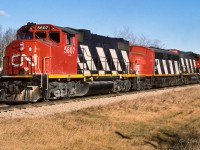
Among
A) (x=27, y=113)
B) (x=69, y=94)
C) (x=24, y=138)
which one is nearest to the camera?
(x=24, y=138)

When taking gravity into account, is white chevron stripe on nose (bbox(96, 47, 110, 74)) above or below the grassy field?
above

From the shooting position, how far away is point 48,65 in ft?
55.2

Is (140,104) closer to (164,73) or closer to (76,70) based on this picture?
(76,70)

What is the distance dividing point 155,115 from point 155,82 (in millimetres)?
16098

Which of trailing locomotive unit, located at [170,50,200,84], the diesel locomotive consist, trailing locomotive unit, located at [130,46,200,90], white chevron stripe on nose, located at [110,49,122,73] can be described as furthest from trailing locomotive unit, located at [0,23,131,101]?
trailing locomotive unit, located at [170,50,200,84]

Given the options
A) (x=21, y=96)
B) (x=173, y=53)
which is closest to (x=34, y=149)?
(x=21, y=96)

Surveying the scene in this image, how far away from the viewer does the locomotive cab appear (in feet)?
54.5

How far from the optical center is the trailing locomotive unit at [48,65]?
16.1m

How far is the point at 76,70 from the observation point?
18.9 m

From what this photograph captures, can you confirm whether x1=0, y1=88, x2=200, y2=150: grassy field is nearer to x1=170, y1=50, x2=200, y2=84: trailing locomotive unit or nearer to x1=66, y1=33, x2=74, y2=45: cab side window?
x1=66, y1=33, x2=74, y2=45: cab side window

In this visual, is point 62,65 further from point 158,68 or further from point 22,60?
point 158,68

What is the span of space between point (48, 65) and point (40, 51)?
772mm

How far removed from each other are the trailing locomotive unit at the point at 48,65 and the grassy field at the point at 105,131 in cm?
353

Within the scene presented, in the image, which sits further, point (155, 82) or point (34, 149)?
point (155, 82)
